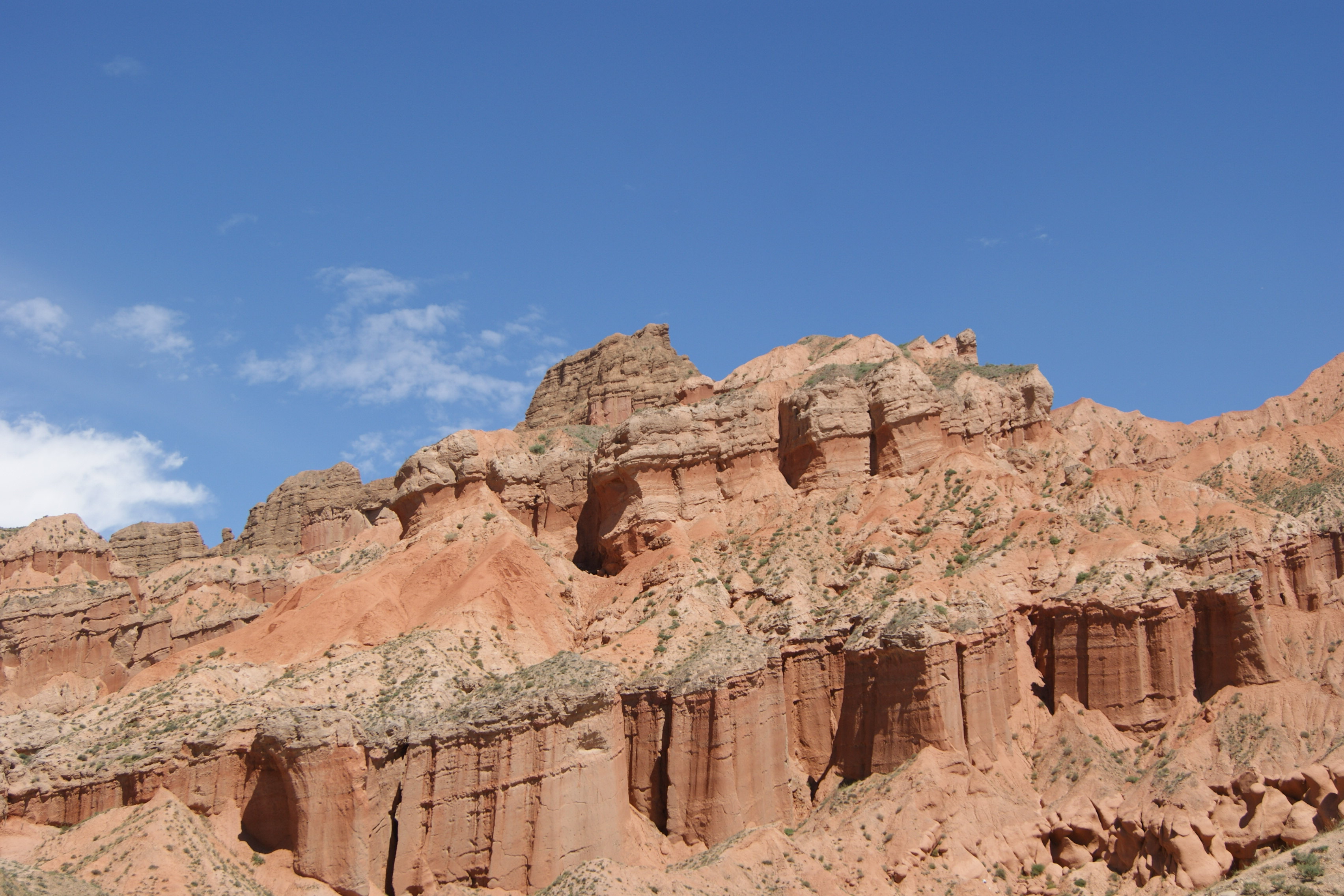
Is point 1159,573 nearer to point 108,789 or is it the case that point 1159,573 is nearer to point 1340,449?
point 1340,449

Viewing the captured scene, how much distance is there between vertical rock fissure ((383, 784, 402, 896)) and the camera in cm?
3931

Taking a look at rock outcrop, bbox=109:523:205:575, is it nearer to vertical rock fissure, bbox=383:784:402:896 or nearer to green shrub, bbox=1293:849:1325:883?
vertical rock fissure, bbox=383:784:402:896

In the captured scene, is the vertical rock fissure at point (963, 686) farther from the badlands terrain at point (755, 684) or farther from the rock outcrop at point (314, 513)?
the rock outcrop at point (314, 513)

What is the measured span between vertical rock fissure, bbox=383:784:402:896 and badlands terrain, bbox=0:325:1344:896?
0.11m

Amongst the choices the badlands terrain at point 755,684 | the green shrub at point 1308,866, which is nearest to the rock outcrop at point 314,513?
the badlands terrain at point 755,684

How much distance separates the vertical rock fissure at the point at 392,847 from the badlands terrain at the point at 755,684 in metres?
0.11

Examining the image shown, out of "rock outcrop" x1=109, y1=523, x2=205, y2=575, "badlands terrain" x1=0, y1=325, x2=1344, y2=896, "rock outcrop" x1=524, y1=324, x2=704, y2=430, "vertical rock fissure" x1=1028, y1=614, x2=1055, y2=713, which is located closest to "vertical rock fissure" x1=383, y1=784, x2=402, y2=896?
"badlands terrain" x1=0, y1=325, x2=1344, y2=896

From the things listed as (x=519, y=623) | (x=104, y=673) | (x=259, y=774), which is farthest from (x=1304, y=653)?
(x=104, y=673)

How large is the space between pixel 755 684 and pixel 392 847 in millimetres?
14526

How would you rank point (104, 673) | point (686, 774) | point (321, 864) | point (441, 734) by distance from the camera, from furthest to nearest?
point (104, 673) < point (686, 774) < point (441, 734) < point (321, 864)

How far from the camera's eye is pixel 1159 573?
157 feet

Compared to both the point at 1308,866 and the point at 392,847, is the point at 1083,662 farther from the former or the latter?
the point at 392,847

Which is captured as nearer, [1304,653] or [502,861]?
[502,861]

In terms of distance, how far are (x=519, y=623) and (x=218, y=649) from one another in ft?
40.1
